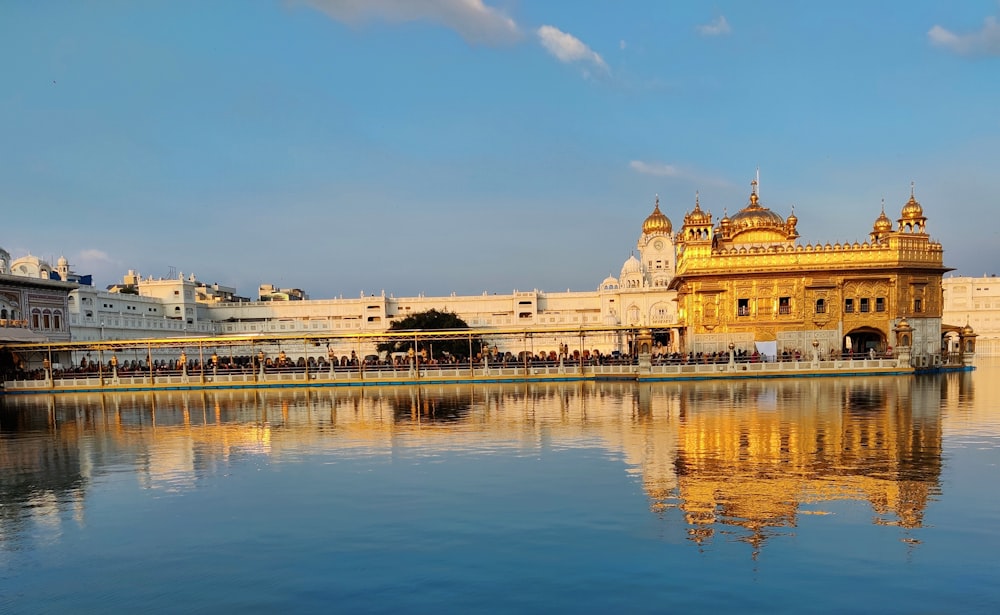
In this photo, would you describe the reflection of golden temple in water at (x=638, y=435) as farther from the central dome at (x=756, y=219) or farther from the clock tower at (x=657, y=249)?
the clock tower at (x=657, y=249)

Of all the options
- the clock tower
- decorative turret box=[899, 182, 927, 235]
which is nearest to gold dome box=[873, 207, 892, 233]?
decorative turret box=[899, 182, 927, 235]

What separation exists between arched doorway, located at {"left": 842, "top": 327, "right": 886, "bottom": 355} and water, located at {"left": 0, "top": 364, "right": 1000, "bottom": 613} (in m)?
23.7

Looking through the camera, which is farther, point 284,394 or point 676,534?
point 284,394

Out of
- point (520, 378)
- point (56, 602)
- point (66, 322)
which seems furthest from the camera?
point (66, 322)

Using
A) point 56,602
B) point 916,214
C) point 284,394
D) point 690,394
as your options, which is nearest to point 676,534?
point 56,602

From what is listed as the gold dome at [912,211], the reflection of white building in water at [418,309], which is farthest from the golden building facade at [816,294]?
the reflection of white building in water at [418,309]

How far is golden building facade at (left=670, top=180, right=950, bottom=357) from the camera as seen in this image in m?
41.3

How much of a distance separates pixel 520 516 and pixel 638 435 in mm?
7429

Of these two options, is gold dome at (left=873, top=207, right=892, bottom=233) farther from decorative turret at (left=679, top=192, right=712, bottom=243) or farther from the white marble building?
the white marble building

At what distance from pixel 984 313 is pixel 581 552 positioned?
326 feet

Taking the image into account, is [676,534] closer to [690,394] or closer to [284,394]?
[690,394]

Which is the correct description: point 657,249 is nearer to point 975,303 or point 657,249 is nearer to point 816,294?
point 975,303

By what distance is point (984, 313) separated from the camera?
8681 cm

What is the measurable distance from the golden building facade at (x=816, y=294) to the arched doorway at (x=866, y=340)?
0.47ft
